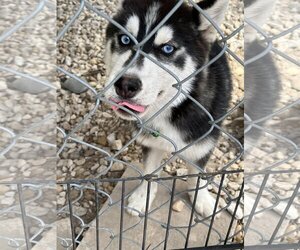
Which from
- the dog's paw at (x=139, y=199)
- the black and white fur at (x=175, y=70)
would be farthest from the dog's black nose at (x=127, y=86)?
the dog's paw at (x=139, y=199)

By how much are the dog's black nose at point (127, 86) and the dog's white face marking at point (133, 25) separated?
216 millimetres

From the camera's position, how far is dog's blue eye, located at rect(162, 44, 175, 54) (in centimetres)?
115

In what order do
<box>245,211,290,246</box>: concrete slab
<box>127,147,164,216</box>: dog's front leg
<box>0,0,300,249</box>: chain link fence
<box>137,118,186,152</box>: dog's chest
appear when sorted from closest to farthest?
<box>0,0,300,249</box>: chain link fence → <box>245,211,290,246</box>: concrete slab → <box>137,118,186,152</box>: dog's chest → <box>127,147,164,216</box>: dog's front leg

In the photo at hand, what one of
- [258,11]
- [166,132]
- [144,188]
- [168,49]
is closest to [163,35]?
[168,49]

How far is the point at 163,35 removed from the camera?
44.4 inches

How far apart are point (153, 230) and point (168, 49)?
59 cm

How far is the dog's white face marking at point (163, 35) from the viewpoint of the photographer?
1124 millimetres

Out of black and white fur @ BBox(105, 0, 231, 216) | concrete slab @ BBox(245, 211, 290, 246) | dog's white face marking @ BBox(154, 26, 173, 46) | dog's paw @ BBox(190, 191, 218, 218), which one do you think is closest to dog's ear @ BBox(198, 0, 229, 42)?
black and white fur @ BBox(105, 0, 231, 216)

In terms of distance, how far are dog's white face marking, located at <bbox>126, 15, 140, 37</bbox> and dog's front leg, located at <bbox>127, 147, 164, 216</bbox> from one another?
42 centimetres

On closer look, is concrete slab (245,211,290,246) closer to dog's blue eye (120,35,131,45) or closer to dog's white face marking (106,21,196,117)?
dog's white face marking (106,21,196,117)

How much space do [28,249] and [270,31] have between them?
64 centimetres

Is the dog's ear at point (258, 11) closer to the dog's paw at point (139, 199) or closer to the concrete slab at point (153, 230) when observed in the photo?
the concrete slab at point (153, 230)

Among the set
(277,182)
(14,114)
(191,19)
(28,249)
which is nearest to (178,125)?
(191,19)

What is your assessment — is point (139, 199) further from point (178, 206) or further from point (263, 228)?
point (263, 228)
